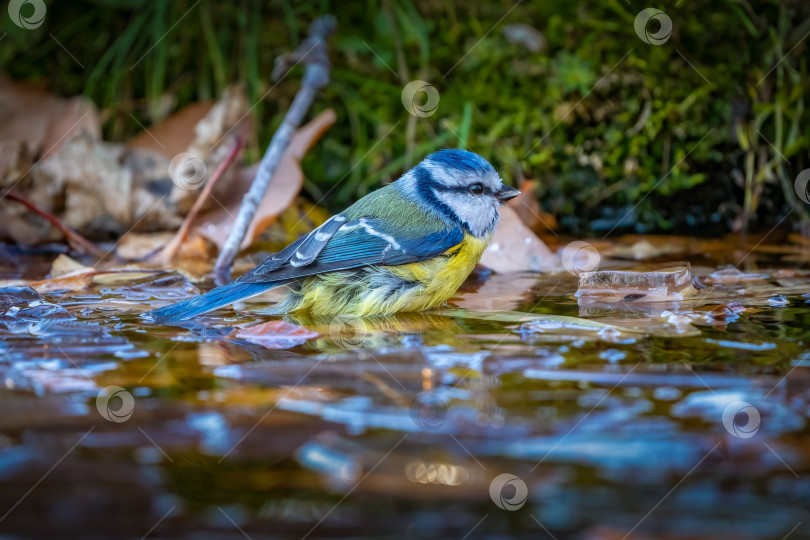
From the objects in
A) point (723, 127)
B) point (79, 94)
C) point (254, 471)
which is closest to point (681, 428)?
point (254, 471)

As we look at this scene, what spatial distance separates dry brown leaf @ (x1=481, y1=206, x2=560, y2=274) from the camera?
10.8ft

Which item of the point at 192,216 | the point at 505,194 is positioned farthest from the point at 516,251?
the point at 192,216

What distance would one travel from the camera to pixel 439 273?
2719 millimetres

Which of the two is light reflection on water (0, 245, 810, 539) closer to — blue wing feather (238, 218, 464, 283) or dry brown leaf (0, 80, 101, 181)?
blue wing feather (238, 218, 464, 283)

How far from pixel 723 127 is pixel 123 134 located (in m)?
2.89

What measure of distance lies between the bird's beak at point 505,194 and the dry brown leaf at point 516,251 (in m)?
0.26

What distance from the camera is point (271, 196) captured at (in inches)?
137

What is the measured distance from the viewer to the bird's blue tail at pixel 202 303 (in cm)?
243

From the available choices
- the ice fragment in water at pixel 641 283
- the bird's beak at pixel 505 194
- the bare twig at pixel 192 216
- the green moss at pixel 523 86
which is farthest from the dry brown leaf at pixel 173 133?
the ice fragment in water at pixel 641 283

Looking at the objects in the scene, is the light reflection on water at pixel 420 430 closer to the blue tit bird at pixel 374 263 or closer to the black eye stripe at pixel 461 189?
the blue tit bird at pixel 374 263

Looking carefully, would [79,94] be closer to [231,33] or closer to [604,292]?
[231,33]

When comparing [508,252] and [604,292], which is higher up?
[508,252]

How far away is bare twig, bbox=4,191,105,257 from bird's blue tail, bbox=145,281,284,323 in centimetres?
122

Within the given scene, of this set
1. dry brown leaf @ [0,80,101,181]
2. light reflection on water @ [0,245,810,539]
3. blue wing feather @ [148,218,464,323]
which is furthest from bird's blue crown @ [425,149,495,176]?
dry brown leaf @ [0,80,101,181]
